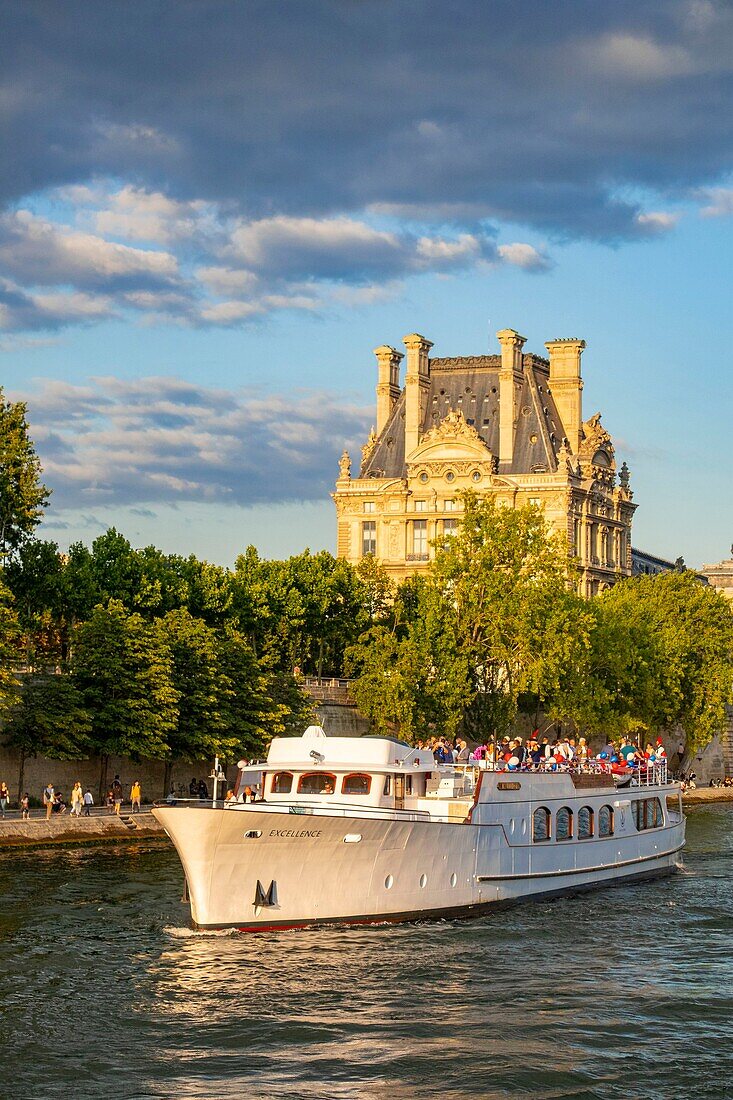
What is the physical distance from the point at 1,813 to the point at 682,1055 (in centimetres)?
4205

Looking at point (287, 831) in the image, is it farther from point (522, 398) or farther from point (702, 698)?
point (522, 398)

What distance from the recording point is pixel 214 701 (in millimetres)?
78875

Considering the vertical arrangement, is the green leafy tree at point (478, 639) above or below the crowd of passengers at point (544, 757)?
above

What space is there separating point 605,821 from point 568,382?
307 ft

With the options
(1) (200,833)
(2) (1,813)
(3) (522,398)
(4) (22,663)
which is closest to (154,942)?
(1) (200,833)

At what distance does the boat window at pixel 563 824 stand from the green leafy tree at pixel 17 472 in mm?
32171

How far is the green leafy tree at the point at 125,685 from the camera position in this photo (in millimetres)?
74875

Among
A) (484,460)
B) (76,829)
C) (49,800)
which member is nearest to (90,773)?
(49,800)

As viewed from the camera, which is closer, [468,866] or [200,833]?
[200,833]

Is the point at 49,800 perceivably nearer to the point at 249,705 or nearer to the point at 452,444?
the point at 249,705

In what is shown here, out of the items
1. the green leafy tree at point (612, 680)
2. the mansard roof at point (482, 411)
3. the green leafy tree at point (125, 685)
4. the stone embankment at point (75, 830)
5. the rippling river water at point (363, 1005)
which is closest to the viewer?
the rippling river water at point (363, 1005)

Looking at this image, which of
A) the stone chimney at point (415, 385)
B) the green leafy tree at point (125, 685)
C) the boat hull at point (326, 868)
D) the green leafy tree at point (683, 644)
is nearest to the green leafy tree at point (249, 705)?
the green leafy tree at point (125, 685)

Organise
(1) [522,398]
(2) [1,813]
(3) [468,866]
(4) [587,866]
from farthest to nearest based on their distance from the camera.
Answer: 1. (1) [522,398]
2. (2) [1,813]
3. (4) [587,866]
4. (3) [468,866]

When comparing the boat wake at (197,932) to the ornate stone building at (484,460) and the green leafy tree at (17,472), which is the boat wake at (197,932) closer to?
the green leafy tree at (17,472)
